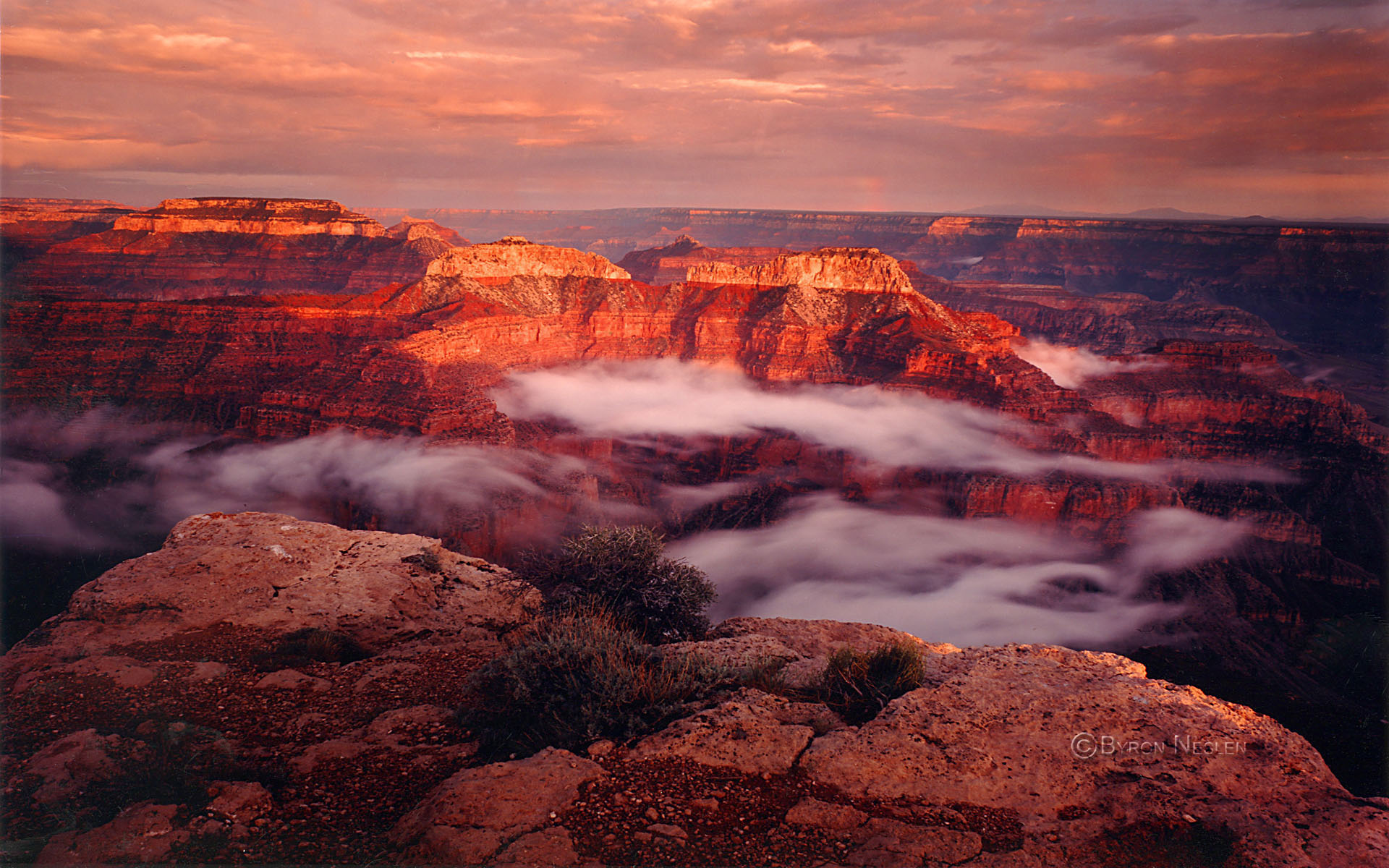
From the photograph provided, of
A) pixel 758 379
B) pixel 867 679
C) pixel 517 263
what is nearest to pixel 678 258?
pixel 517 263

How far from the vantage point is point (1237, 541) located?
184ft

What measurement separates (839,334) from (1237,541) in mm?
45634

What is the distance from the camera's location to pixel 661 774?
6.50 metres

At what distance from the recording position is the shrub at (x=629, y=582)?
11.0m

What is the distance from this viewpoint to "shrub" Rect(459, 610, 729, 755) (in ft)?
23.7

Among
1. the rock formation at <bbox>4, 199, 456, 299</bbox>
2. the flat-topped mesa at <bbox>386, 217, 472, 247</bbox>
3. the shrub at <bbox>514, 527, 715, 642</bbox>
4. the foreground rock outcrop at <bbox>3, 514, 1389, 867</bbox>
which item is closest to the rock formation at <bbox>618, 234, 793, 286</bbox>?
the flat-topped mesa at <bbox>386, 217, 472, 247</bbox>

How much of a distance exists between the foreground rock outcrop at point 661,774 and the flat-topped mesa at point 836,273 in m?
87.4

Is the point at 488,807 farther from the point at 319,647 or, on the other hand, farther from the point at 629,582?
the point at 629,582

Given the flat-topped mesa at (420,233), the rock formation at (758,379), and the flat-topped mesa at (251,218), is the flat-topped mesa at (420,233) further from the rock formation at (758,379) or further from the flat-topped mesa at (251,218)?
the rock formation at (758,379)

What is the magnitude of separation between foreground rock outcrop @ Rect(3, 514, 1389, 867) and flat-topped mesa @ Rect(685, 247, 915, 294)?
87434 mm

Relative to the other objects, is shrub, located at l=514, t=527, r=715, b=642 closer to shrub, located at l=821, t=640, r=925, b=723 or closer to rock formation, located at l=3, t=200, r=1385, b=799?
shrub, located at l=821, t=640, r=925, b=723

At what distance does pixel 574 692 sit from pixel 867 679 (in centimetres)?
343

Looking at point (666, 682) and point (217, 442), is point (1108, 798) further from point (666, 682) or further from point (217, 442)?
point (217, 442)

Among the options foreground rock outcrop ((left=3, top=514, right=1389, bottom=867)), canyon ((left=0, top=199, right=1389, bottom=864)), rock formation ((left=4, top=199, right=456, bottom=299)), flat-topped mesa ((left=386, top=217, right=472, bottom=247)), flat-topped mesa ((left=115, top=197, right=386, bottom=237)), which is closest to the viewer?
foreground rock outcrop ((left=3, top=514, right=1389, bottom=867))
